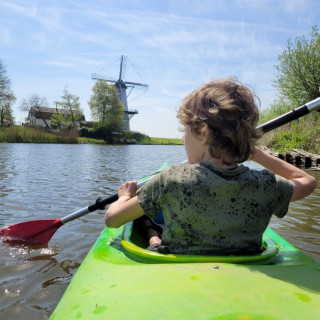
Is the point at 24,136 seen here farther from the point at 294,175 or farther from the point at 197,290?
the point at 197,290

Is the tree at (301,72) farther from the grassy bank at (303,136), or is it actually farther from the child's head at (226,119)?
the child's head at (226,119)

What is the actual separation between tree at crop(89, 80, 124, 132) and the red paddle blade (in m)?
43.2

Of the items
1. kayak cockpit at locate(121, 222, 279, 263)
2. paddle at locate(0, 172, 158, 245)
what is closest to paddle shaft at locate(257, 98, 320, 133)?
kayak cockpit at locate(121, 222, 279, 263)

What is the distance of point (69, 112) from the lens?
49938 millimetres

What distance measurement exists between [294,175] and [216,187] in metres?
0.62

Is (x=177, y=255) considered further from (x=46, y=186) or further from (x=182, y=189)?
(x=46, y=186)

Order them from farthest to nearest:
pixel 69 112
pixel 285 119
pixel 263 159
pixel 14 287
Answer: pixel 69 112, pixel 285 119, pixel 14 287, pixel 263 159

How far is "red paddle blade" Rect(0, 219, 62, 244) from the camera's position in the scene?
3.54m

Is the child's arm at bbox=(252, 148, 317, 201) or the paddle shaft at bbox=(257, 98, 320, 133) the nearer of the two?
the child's arm at bbox=(252, 148, 317, 201)

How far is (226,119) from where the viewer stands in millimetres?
1426

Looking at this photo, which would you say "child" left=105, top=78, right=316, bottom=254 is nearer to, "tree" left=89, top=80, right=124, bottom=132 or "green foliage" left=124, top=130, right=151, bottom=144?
"tree" left=89, top=80, right=124, bottom=132

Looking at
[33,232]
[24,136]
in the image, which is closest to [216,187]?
[33,232]

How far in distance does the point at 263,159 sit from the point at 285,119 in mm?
1119

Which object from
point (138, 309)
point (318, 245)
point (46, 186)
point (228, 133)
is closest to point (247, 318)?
point (138, 309)
